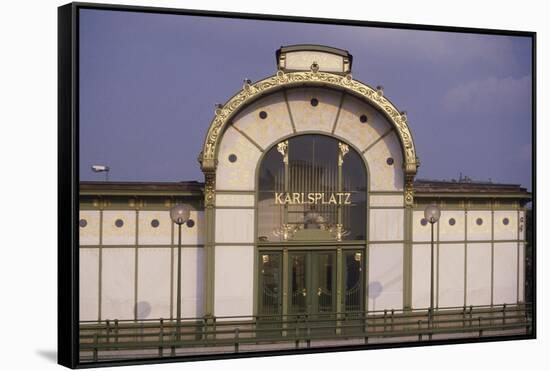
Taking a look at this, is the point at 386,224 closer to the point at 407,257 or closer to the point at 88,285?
the point at 407,257

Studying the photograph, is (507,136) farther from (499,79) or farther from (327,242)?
(327,242)

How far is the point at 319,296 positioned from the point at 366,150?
8.65 ft

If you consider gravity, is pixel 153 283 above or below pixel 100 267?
below

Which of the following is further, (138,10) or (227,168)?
(227,168)

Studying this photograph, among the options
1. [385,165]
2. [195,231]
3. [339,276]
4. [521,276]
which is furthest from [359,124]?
[521,276]

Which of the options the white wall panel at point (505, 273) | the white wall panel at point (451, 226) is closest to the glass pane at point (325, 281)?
the white wall panel at point (451, 226)

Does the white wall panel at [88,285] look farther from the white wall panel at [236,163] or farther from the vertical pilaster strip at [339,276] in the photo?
the vertical pilaster strip at [339,276]

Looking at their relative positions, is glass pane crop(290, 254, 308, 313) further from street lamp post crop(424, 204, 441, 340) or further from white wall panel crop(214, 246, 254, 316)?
street lamp post crop(424, 204, 441, 340)

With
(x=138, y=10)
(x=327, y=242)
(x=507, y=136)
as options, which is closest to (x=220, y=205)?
(x=327, y=242)

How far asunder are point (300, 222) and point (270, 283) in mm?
1153

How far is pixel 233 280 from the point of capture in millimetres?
22109

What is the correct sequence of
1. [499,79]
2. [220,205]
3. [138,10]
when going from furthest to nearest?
1. [499,79]
2. [220,205]
3. [138,10]

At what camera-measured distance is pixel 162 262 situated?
21.5 m

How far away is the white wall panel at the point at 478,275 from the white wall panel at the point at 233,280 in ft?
13.2
